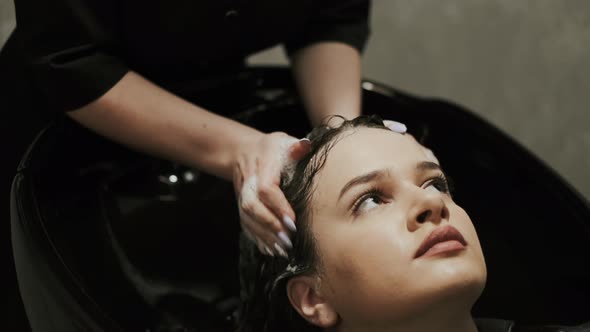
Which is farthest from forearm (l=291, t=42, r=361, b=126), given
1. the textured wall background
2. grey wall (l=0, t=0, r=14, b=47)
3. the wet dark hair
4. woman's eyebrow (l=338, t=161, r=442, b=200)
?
the textured wall background

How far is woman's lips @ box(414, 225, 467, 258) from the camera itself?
699mm

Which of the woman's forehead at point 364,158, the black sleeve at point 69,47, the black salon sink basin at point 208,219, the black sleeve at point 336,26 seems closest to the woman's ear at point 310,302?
the woman's forehead at point 364,158

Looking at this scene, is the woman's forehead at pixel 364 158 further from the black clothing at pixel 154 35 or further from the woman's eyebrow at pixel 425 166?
the black clothing at pixel 154 35

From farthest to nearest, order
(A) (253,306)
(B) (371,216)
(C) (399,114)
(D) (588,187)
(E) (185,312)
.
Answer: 1. (D) (588,187)
2. (C) (399,114)
3. (E) (185,312)
4. (A) (253,306)
5. (B) (371,216)

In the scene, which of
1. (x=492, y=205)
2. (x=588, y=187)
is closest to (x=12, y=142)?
(x=492, y=205)

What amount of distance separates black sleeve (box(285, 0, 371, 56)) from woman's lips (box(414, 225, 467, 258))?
1.52ft

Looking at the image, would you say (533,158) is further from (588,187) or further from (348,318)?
(588,187)

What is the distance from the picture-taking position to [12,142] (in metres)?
1.00

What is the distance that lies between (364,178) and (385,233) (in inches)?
2.6

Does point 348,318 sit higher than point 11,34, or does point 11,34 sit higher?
point 11,34

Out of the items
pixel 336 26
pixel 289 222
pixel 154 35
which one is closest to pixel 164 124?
A: pixel 154 35

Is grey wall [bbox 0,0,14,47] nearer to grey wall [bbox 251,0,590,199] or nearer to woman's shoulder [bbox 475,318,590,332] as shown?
woman's shoulder [bbox 475,318,590,332]

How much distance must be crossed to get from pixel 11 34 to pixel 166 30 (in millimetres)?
202

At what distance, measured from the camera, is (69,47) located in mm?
891
